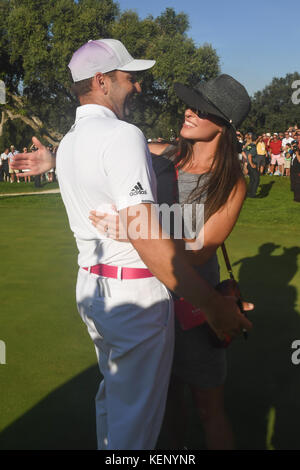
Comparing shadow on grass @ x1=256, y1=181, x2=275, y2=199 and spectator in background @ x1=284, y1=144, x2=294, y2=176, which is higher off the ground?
spectator in background @ x1=284, y1=144, x2=294, y2=176

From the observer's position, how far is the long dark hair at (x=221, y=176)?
99.5 inches

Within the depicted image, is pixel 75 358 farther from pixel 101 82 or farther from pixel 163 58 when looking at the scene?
pixel 163 58

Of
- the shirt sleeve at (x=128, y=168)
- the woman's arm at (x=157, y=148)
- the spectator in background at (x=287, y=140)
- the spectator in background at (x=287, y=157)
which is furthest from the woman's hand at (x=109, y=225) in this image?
the spectator in background at (x=287, y=140)

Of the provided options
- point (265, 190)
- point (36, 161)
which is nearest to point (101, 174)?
point (36, 161)

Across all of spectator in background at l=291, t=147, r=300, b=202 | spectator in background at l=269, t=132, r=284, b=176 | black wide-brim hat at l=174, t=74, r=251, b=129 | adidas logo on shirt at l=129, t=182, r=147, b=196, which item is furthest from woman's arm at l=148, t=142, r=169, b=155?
spectator in background at l=269, t=132, r=284, b=176

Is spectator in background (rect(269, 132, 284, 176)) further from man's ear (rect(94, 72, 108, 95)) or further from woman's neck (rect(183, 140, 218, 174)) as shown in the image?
man's ear (rect(94, 72, 108, 95))

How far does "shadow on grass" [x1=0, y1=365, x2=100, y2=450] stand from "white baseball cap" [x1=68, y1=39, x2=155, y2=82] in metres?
2.26

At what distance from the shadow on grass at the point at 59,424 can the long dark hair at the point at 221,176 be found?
175 cm

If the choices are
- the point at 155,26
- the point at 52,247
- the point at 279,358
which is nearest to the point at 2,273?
the point at 52,247

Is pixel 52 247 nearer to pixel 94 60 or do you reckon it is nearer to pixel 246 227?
pixel 246 227

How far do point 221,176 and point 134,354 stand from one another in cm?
103

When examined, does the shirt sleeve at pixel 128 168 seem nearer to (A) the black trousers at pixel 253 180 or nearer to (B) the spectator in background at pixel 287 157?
(A) the black trousers at pixel 253 180

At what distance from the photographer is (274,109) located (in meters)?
84.6

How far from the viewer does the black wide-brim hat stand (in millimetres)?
2621
